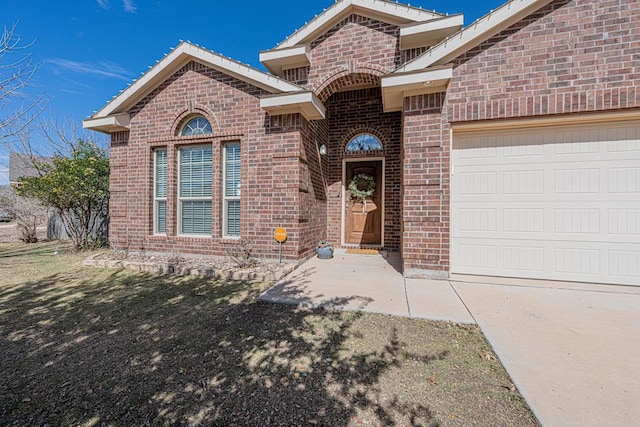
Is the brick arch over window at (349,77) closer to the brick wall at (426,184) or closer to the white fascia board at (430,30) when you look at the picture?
the white fascia board at (430,30)

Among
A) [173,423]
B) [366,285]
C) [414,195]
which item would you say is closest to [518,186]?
[414,195]

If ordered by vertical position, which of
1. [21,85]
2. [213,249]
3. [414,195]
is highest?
[21,85]

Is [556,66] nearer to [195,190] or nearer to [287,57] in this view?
[287,57]

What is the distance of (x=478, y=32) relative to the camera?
168 inches

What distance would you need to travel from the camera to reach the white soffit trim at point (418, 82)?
4.28 meters

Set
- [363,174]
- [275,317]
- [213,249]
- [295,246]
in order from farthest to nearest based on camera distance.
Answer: [363,174]
[213,249]
[295,246]
[275,317]

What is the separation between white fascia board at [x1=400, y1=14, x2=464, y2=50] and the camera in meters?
5.26

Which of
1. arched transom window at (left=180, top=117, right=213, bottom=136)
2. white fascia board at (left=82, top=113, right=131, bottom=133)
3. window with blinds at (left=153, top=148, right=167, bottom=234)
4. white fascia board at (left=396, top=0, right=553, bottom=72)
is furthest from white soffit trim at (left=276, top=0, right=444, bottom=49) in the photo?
white fascia board at (left=82, top=113, right=131, bottom=133)

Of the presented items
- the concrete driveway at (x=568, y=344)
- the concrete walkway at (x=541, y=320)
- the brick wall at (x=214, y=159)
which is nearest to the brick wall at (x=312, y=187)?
the brick wall at (x=214, y=159)

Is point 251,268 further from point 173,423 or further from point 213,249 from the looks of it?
point 173,423

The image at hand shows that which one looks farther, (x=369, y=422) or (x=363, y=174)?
(x=363, y=174)

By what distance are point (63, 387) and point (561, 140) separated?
6.75 metres

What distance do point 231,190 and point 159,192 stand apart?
6.47 feet

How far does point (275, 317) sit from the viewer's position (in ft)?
10.4
